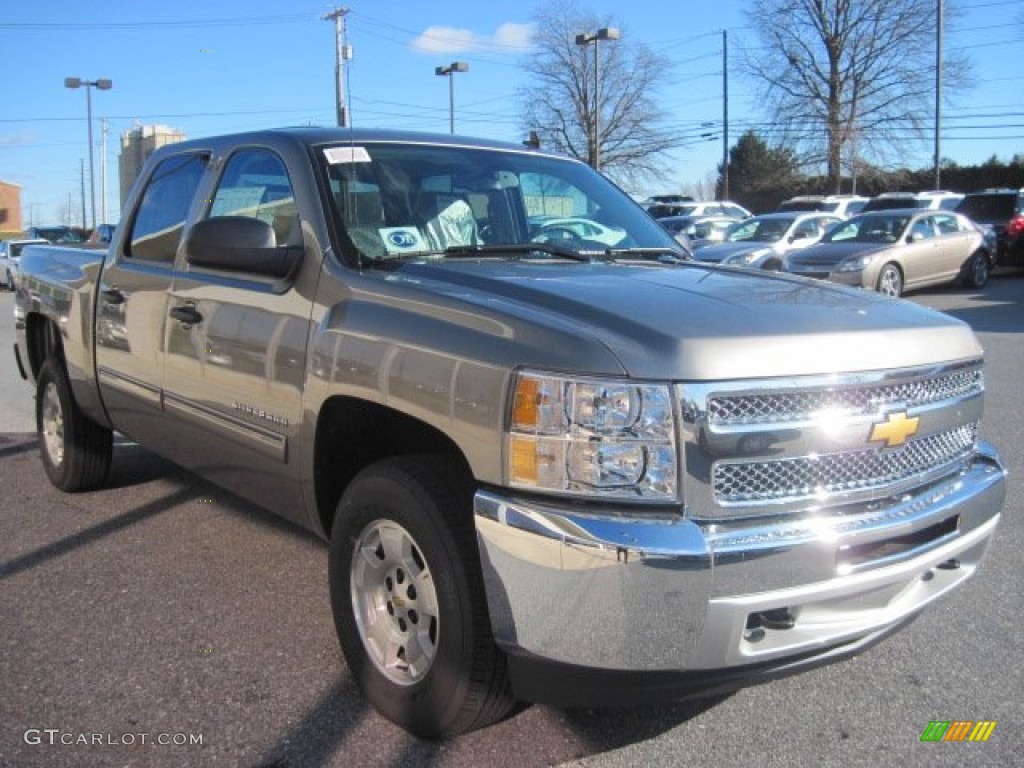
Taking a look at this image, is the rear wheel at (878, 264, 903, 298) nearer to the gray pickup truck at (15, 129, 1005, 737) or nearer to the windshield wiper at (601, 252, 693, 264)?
the windshield wiper at (601, 252, 693, 264)

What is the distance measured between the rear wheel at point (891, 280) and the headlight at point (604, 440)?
14.3 m

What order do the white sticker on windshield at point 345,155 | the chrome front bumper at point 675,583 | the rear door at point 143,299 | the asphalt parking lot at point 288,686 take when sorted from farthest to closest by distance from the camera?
the rear door at point 143,299 → the white sticker on windshield at point 345,155 → the asphalt parking lot at point 288,686 → the chrome front bumper at point 675,583

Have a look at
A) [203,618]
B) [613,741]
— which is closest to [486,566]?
[613,741]

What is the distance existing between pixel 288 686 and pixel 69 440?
9.39 ft

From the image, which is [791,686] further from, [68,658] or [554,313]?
[68,658]

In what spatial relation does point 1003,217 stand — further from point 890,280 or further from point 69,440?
point 69,440

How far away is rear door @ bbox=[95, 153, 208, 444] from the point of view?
432 cm

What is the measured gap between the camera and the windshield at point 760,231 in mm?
19089

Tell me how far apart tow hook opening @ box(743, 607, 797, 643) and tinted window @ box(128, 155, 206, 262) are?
3.08m

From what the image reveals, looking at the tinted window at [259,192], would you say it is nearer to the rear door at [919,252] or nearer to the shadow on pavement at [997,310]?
the shadow on pavement at [997,310]

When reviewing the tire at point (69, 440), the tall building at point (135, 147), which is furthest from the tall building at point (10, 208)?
the tire at point (69, 440)

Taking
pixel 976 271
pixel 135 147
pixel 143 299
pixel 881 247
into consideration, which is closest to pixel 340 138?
pixel 143 299

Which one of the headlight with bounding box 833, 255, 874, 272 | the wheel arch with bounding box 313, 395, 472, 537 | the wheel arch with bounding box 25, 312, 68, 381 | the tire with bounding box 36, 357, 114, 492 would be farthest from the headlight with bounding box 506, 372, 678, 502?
the headlight with bounding box 833, 255, 874, 272

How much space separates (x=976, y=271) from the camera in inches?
718
